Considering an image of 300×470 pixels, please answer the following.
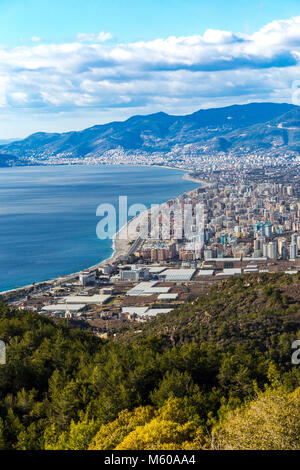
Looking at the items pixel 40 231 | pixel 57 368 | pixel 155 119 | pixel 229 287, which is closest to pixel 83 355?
pixel 57 368

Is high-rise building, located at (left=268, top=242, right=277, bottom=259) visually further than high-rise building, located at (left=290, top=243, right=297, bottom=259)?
Yes

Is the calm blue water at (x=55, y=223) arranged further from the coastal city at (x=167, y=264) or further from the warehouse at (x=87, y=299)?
the warehouse at (x=87, y=299)

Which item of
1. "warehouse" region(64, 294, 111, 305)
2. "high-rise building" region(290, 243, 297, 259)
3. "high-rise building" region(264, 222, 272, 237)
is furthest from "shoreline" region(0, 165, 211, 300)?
"high-rise building" region(290, 243, 297, 259)

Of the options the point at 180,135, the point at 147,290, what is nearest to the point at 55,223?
the point at 147,290

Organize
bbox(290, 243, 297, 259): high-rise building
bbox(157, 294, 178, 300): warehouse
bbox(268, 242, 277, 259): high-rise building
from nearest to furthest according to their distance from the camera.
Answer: bbox(157, 294, 178, 300): warehouse < bbox(290, 243, 297, 259): high-rise building < bbox(268, 242, 277, 259): high-rise building

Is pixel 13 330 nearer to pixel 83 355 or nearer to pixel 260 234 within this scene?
pixel 83 355

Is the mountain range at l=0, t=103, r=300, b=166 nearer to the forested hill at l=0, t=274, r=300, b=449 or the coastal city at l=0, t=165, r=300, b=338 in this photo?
the coastal city at l=0, t=165, r=300, b=338
